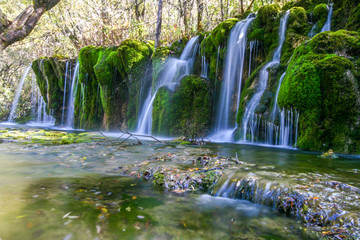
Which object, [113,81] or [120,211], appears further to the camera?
[113,81]

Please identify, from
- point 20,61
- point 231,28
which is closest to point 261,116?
point 231,28

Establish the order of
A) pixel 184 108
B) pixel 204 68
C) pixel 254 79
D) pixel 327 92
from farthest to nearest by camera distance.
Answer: pixel 204 68, pixel 184 108, pixel 254 79, pixel 327 92

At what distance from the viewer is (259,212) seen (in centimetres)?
281

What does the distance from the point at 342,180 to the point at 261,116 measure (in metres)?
5.16

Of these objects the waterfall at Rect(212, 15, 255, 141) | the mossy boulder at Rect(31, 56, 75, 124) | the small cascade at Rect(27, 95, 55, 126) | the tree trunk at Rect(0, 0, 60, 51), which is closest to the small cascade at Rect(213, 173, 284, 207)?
the tree trunk at Rect(0, 0, 60, 51)

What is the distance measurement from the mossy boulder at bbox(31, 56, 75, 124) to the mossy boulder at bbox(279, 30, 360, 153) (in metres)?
18.0

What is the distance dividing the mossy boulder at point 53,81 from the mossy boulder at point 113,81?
354 centimetres

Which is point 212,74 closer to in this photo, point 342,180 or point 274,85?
point 274,85

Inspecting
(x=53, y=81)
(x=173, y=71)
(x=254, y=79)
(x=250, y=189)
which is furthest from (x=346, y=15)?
(x=53, y=81)

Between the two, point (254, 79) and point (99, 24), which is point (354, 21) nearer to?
point (254, 79)

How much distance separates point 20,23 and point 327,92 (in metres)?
7.67

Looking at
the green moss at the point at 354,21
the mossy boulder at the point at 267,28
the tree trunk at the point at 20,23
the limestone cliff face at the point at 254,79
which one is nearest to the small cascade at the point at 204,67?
the limestone cliff face at the point at 254,79

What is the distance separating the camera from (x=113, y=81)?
51.3ft

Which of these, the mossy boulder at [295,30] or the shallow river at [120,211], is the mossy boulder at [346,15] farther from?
the shallow river at [120,211]
